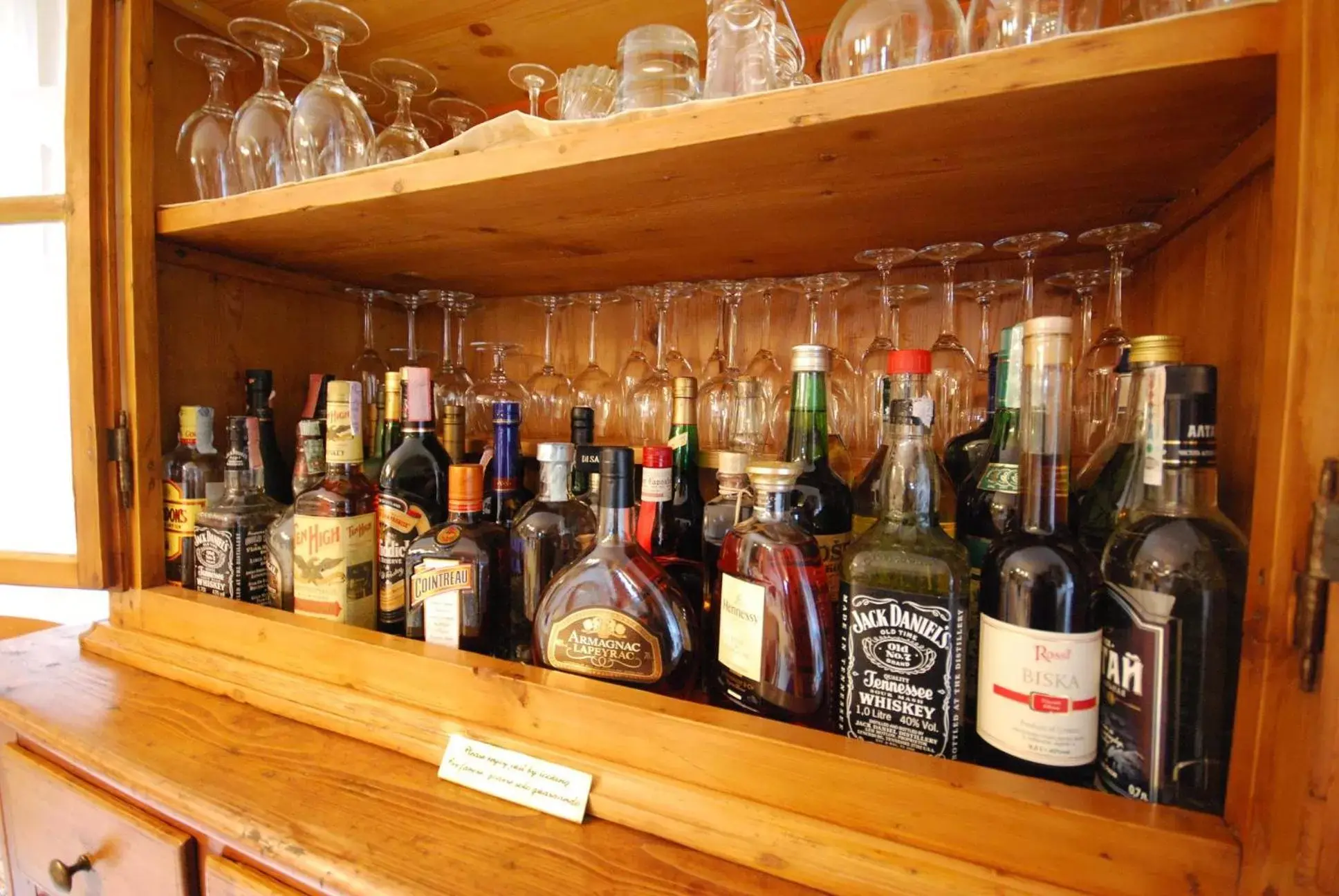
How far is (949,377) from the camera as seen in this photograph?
900mm

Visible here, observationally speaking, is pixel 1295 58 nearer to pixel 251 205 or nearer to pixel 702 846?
pixel 702 846

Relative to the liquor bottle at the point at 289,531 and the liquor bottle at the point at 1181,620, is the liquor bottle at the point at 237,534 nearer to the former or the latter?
the liquor bottle at the point at 289,531

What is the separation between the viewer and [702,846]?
572 millimetres

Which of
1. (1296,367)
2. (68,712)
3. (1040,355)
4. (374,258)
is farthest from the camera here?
(374,258)

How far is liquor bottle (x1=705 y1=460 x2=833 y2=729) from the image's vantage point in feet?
2.10

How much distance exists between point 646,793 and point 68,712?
75cm

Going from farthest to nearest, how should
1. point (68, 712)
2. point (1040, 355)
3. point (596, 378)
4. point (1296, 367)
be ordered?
point (596, 378), point (68, 712), point (1040, 355), point (1296, 367)

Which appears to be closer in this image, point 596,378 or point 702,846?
point 702,846

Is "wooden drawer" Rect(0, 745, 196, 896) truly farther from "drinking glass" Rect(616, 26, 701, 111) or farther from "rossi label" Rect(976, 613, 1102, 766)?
"drinking glass" Rect(616, 26, 701, 111)

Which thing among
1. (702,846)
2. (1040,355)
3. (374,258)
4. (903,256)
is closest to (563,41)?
(374,258)

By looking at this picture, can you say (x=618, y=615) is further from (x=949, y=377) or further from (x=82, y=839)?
(x=82, y=839)

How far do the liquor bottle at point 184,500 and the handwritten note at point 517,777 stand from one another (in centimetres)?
60

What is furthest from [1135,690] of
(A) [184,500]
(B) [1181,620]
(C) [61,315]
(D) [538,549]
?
(C) [61,315]

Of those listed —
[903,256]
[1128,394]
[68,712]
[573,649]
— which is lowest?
[68,712]
